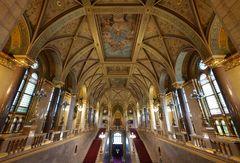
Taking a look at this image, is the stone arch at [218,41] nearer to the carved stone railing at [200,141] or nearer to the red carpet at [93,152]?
the carved stone railing at [200,141]

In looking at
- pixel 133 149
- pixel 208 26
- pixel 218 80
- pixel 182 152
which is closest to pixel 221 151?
pixel 182 152

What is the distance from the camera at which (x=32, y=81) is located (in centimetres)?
848

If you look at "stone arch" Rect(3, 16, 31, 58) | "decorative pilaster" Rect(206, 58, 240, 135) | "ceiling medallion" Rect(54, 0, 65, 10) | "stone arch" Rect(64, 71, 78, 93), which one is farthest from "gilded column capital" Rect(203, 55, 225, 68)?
"stone arch" Rect(64, 71, 78, 93)

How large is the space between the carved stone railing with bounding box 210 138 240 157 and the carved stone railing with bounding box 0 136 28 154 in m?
8.53

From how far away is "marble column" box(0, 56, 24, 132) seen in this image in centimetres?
504

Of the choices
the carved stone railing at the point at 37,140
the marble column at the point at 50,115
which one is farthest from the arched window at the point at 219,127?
the marble column at the point at 50,115

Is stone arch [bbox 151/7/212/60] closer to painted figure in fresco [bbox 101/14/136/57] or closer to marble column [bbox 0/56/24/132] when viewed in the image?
painted figure in fresco [bbox 101/14/136/57]

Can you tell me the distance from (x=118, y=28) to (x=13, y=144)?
29.7 feet

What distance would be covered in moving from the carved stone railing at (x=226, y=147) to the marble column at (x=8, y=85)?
9.63m

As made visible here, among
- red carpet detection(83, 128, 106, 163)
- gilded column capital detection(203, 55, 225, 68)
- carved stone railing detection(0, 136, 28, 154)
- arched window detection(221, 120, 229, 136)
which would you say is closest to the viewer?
carved stone railing detection(0, 136, 28, 154)

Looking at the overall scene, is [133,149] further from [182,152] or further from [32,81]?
[32,81]

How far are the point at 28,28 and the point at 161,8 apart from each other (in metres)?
Result: 7.77

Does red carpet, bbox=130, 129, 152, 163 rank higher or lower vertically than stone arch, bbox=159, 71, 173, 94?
lower

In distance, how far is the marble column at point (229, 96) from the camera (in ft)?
15.3
